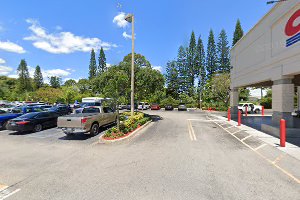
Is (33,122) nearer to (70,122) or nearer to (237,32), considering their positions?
(70,122)

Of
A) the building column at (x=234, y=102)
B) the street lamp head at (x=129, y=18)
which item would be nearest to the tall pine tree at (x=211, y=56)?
the building column at (x=234, y=102)

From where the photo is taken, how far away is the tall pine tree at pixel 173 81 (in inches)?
2431

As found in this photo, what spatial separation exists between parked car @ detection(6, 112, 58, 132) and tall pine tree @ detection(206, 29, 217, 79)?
57811mm

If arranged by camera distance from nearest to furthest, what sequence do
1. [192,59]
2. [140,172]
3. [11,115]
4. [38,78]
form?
1. [140,172]
2. [11,115]
3. [192,59]
4. [38,78]

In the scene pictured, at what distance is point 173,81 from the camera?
6244cm

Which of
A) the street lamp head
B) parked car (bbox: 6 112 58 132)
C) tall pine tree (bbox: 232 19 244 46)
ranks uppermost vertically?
tall pine tree (bbox: 232 19 244 46)

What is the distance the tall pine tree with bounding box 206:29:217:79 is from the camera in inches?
2522

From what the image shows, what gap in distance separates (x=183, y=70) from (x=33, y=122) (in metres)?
55.2

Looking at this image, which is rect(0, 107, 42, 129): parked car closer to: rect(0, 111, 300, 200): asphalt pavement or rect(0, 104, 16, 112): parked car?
rect(0, 104, 16, 112): parked car

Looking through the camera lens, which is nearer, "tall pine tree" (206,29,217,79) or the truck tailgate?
the truck tailgate

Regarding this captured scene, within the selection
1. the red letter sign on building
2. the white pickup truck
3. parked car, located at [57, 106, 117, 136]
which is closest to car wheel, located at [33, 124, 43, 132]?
parked car, located at [57, 106, 117, 136]

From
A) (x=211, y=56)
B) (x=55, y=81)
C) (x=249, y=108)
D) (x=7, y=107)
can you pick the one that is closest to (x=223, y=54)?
(x=211, y=56)

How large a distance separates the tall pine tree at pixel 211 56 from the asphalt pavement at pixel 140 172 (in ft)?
191

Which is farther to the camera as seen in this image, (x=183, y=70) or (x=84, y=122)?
(x=183, y=70)
